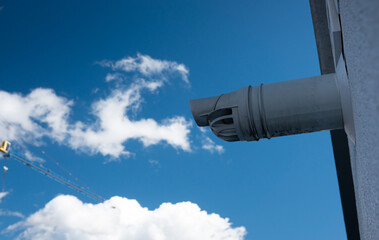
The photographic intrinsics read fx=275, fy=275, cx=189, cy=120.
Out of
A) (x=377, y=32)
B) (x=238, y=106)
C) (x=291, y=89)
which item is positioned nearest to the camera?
(x=377, y=32)

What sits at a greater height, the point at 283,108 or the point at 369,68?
the point at 283,108

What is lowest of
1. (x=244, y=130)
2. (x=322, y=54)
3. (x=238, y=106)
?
(x=244, y=130)

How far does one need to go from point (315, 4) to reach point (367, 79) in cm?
705

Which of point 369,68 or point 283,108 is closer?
point 369,68

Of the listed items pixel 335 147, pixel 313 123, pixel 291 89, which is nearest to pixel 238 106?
pixel 291 89

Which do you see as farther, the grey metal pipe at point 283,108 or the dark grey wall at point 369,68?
the grey metal pipe at point 283,108

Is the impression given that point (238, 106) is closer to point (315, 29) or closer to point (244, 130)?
point (244, 130)

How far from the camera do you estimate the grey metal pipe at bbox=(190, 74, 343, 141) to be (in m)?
2.69

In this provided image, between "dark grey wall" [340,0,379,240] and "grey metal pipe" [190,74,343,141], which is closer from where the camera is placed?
"dark grey wall" [340,0,379,240]

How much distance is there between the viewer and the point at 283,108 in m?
2.75

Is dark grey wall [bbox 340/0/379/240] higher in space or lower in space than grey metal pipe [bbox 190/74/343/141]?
lower

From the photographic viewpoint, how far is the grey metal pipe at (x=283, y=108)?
2688 mm

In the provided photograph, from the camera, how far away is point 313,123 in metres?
2.78

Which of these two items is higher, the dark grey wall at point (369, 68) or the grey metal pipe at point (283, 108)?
the grey metal pipe at point (283, 108)
